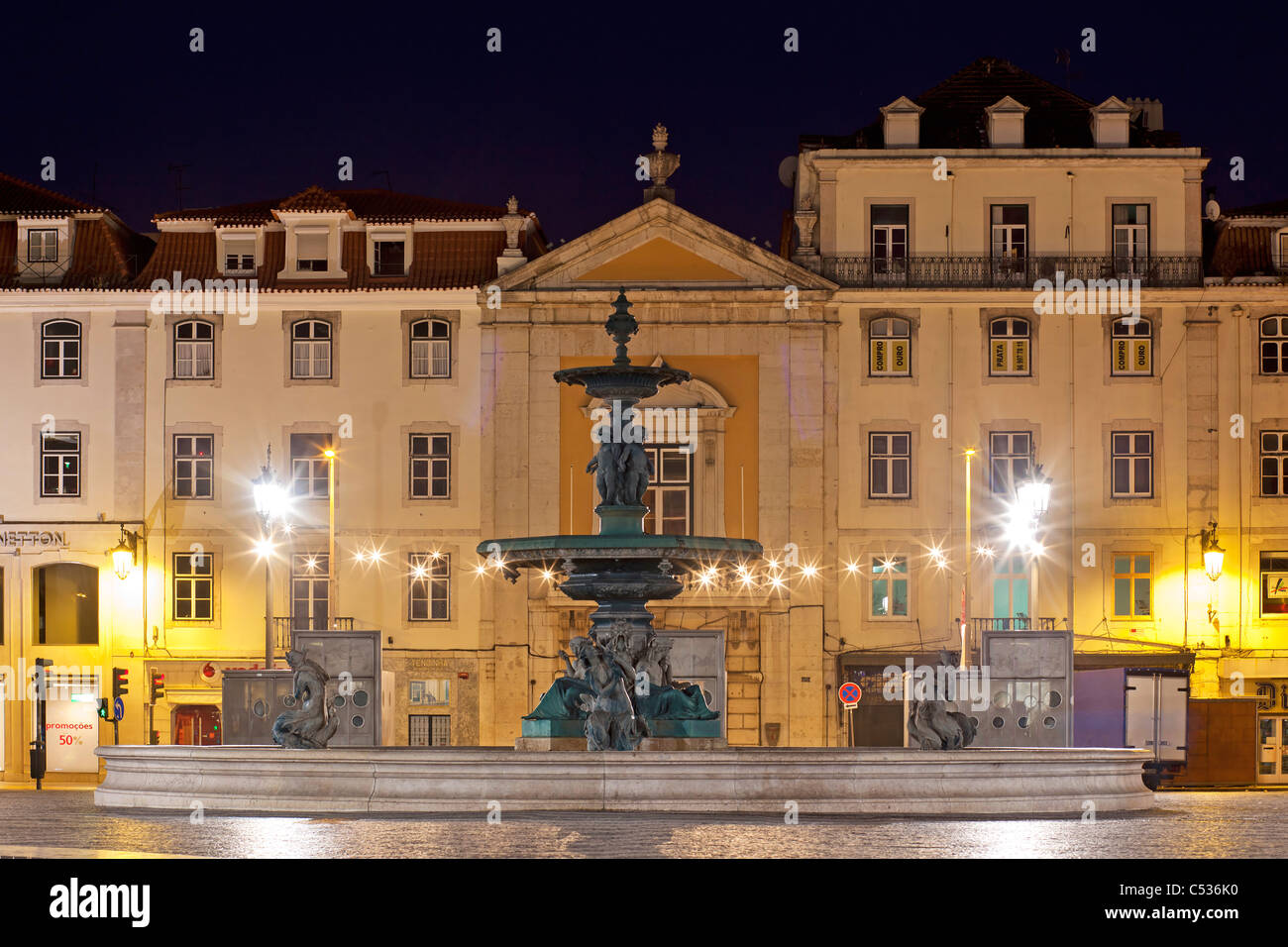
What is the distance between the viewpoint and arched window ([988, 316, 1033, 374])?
4941 cm

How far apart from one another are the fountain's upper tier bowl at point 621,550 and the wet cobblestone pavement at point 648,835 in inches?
199

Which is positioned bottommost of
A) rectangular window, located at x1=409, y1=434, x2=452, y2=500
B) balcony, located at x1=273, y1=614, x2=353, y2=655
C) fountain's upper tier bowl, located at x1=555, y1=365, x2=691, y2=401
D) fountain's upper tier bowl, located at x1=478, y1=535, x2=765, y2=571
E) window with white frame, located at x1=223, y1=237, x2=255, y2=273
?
balcony, located at x1=273, y1=614, x2=353, y2=655

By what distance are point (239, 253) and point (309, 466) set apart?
5304 mm

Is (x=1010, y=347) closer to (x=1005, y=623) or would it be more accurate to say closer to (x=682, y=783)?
(x=1005, y=623)

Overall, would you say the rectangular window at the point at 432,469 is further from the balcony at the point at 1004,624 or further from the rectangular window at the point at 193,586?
the balcony at the point at 1004,624

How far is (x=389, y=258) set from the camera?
5084 centimetres

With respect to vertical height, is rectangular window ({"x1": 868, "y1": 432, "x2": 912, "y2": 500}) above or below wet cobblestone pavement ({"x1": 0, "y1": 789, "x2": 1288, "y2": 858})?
above

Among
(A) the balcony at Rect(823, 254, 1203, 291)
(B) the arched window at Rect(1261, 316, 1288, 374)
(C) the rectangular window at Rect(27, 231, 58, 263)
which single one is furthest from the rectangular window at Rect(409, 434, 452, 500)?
(B) the arched window at Rect(1261, 316, 1288, 374)

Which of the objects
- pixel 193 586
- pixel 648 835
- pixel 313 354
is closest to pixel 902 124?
pixel 313 354

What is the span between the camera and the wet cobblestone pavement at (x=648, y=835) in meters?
18.9

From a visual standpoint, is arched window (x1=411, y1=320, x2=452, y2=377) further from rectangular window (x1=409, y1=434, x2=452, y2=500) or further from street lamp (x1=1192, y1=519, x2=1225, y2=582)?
street lamp (x1=1192, y1=519, x2=1225, y2=582)

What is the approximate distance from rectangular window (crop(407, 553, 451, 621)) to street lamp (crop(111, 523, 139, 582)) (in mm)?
6120
